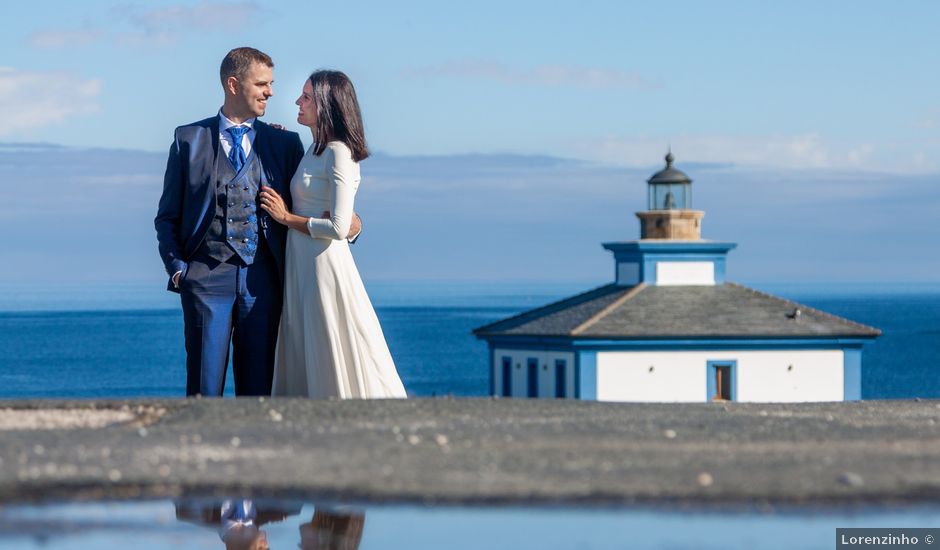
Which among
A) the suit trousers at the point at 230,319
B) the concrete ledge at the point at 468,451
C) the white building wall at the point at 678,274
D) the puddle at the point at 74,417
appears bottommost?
the white building wall at the point at 678,274

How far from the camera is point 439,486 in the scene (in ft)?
19.7

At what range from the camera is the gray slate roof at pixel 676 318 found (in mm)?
41281

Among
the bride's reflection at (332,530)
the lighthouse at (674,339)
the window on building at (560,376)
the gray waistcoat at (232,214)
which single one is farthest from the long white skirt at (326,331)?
the window on building at (560,376)

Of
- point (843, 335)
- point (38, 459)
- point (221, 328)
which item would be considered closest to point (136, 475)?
point (38, 459)

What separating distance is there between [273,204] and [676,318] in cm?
3377

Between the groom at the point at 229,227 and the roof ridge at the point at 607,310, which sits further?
the roof ridge at the point at 607,310

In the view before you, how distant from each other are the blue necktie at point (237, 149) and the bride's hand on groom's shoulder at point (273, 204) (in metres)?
0.18

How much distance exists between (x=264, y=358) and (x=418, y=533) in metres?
3.78

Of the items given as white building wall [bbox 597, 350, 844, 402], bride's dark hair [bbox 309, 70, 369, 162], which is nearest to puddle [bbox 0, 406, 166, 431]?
bride's dark hair [bbox 309, 70, 369, 162]

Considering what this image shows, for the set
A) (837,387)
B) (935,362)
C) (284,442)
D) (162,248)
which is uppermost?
(162,248)

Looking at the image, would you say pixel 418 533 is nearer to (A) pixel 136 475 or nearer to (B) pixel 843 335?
(A) pixel 136 475

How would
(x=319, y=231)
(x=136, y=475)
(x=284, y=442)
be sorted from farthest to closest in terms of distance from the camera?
(x=319, y=231)
(x=284, y=442)
(x=136, y=475)

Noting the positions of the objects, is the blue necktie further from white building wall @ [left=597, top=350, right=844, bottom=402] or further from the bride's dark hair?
white building wall @ [left=597, top=350, right=844, bottom=402]

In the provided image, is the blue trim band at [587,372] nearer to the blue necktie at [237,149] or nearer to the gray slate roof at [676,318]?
the gray slate roof at [676,318]
